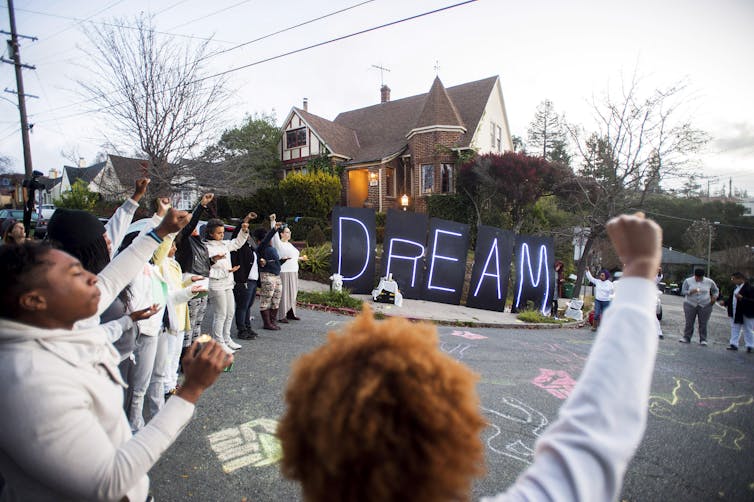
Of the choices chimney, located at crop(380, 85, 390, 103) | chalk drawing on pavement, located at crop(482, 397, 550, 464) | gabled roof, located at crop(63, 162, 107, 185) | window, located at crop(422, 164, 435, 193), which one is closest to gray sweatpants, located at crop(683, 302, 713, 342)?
chalk drawing on pavement, located at crop(482, 397, 550, 464)

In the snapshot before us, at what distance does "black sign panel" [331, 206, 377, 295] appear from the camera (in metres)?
11.1

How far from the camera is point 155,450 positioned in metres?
1.23

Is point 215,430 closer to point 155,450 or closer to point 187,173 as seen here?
→ point 155,450

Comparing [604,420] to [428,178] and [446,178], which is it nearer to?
[446,178]

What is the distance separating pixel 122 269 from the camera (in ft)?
6.28

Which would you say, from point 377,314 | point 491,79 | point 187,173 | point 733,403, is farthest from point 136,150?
point 491,79

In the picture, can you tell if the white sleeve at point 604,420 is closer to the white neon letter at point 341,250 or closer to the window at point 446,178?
the white neon letter at point 341,250

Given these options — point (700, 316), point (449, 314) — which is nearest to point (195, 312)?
point (449, 314)

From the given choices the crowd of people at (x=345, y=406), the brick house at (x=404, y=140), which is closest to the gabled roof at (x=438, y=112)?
the brick house at (x=404, y=140)

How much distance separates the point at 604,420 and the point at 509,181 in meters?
19.5

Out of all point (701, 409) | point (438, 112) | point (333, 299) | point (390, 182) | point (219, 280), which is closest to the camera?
point (701, 409)

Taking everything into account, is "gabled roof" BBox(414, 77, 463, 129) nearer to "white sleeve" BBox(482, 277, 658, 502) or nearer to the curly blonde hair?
"white sleeve" BBox(482, 277, 658, 502)

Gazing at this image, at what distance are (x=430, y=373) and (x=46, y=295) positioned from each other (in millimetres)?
Answer: 1367

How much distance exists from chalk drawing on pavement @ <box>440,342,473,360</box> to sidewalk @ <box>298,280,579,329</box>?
2.14 metres
